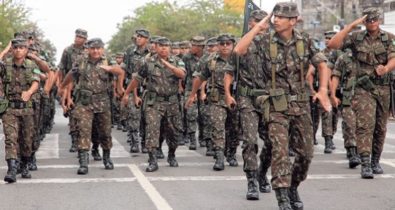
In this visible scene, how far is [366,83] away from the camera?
31.5 ft

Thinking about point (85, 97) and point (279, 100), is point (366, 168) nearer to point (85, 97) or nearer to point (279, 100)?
point (279, 100)

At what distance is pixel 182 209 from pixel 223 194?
1.04 m

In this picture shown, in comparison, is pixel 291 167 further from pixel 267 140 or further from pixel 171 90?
pixel 171 90

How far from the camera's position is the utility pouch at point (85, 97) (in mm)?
10523

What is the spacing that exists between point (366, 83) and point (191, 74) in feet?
18.1

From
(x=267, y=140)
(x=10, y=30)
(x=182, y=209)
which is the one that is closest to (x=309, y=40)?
(x=267, y=140)

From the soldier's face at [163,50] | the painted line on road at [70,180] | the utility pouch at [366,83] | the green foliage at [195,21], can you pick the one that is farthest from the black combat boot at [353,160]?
the green foliage at [195,21]

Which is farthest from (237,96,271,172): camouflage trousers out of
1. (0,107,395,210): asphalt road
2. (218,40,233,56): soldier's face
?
(218,40,233,56): soldier's face

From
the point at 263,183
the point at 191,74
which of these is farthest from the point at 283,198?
the point at 191,74

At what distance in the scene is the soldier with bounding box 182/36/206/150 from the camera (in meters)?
14.5

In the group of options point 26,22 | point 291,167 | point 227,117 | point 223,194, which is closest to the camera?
point 291,167

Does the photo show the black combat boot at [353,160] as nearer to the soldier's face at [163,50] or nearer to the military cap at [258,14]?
the military cap at [258,14]

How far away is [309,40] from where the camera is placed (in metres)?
7.20

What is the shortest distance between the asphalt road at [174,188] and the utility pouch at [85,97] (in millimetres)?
941
